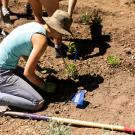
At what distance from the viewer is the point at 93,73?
631cm

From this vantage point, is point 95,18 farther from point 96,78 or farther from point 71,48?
point 96,78

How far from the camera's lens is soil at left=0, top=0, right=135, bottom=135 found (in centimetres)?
541

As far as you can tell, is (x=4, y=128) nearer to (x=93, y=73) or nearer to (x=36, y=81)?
(x=36, y=81)

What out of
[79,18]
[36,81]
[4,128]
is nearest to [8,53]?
[36,81]

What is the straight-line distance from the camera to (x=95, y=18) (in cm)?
709

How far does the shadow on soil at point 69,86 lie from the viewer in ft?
19.2

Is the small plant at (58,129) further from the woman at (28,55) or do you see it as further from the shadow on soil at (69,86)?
the shadow on soil at (69,86)

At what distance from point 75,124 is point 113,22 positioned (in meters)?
2.84

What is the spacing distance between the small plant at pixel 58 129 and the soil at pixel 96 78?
148 mm

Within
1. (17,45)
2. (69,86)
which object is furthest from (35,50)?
(69,86)

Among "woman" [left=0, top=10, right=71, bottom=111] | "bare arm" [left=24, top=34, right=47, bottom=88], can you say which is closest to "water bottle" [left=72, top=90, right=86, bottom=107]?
"woman" [left=0, top=10, right=71, bottom=111]

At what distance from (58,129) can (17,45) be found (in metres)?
1.19

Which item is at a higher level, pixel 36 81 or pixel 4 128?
pixel 36 81

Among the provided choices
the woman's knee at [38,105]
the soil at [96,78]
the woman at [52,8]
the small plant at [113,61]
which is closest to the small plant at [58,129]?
the soil at [96,78]
